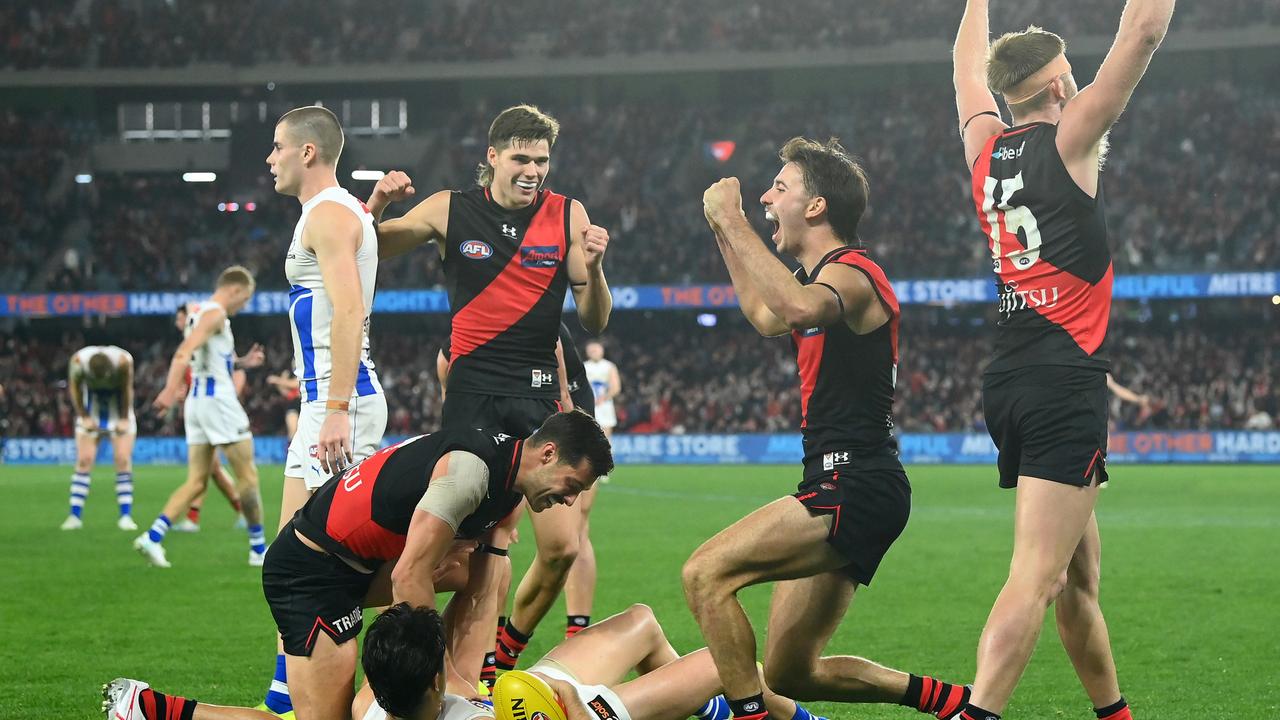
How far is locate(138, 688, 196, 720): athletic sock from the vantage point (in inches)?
204

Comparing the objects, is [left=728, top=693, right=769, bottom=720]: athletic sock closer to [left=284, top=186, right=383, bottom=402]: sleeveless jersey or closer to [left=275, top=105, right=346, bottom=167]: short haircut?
[left=284, top=186, right=383, bottom=402]: sleeveless jersey

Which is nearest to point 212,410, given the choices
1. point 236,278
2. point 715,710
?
point 236,278

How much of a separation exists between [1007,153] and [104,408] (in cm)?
1315

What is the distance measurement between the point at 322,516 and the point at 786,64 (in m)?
38.6

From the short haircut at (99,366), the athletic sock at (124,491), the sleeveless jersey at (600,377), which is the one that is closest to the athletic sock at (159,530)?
Result: the athletic sock at (124,491)

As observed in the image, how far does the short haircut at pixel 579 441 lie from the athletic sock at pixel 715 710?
121cm

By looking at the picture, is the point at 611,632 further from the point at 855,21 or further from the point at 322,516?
the point at 855,21

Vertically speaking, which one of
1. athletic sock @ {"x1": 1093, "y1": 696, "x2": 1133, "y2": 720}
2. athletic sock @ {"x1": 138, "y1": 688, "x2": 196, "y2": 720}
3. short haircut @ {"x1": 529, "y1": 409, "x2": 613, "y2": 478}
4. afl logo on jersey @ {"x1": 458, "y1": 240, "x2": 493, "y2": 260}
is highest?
afl logo on jersey @ {"x1": 458, "y1": 240, "x2": 493, "y2": 260}

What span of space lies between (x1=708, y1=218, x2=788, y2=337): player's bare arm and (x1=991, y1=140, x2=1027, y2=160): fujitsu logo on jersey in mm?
1037

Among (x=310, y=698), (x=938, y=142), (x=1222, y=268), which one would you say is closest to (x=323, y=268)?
(x=310, y=698)

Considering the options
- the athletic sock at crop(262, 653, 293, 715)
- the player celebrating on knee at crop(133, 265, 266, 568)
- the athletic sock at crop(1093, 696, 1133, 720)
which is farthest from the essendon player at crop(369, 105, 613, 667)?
the player celebrating on knee at crop(133, 265, 266, 568)

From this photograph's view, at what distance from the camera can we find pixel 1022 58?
4.97 meters

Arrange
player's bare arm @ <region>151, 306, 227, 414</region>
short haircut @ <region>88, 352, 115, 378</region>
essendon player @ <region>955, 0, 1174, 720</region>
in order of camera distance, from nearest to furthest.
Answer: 1. essendon player @ <region>955, 0, 1174, 720</region>
2. player's bare arm @ <region>151, 306, 227, 414</region>
3. short haircut @ <region>88, 352, 115, 378</region>

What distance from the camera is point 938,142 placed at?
4109 centimetres
